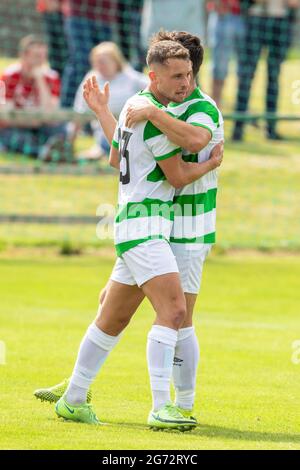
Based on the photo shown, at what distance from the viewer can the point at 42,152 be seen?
53.7 feet

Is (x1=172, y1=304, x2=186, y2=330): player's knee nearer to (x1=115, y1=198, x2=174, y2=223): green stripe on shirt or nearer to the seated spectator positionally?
(x1=115, y1=198, x2=174, y2=223): green stripe on shirt

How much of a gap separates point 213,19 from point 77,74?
93.8 inches

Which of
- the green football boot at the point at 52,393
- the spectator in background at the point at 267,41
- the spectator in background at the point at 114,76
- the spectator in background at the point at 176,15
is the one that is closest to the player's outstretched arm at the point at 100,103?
the green football boot at the point at 52,393

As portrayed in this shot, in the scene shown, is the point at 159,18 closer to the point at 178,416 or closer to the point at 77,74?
the point at 77,74

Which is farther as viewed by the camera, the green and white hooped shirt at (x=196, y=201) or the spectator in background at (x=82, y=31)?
the spectator in background at (x=82, y=31)

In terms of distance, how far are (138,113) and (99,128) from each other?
10.1m

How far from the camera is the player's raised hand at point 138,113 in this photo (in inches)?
244

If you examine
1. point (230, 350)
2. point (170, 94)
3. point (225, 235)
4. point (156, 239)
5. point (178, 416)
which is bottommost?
point (225, 235)

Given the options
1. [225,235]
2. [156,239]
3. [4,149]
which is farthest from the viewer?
[4,149]

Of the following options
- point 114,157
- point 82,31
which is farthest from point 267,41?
point 114,157

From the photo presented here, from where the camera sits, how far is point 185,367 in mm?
6695

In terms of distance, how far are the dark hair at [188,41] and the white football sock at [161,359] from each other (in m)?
1.36

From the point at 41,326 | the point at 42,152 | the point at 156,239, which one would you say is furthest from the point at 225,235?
the point at 156,239

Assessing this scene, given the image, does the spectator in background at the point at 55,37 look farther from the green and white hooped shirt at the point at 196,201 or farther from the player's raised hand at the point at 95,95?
the green and white hooped shirt at the point at 196,201
